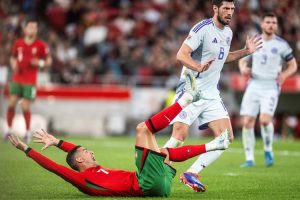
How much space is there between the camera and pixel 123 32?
29469 mm

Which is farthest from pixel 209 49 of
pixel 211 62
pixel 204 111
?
pixel 204 111

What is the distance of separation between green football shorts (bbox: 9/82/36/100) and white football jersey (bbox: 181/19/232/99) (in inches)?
340

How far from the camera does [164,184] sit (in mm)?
9766

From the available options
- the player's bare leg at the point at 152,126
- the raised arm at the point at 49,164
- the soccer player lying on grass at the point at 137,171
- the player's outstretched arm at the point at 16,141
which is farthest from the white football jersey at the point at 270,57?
the player's outstretched arm at the point at 16,141

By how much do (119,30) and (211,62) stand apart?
1845cm

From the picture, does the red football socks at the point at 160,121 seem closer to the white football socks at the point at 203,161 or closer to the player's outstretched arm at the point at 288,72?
the white football socks at the point at 203,161

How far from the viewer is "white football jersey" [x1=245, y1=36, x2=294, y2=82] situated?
16.0m

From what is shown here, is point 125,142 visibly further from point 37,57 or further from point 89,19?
point 89,19

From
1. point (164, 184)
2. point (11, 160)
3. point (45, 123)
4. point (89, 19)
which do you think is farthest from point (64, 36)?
point (164, 184)

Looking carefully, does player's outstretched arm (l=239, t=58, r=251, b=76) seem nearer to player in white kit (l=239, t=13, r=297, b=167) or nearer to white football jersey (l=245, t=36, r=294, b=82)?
player in white kit (l=239, t=13, r=297, b=167)

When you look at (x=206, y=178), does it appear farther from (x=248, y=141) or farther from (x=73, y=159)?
(x=73, y=159)

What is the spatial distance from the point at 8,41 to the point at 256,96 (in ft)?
45.2

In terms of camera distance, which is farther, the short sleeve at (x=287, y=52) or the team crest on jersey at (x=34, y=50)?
the team crest on jersey at (x=34, y=50)

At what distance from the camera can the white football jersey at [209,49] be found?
1136 cm
